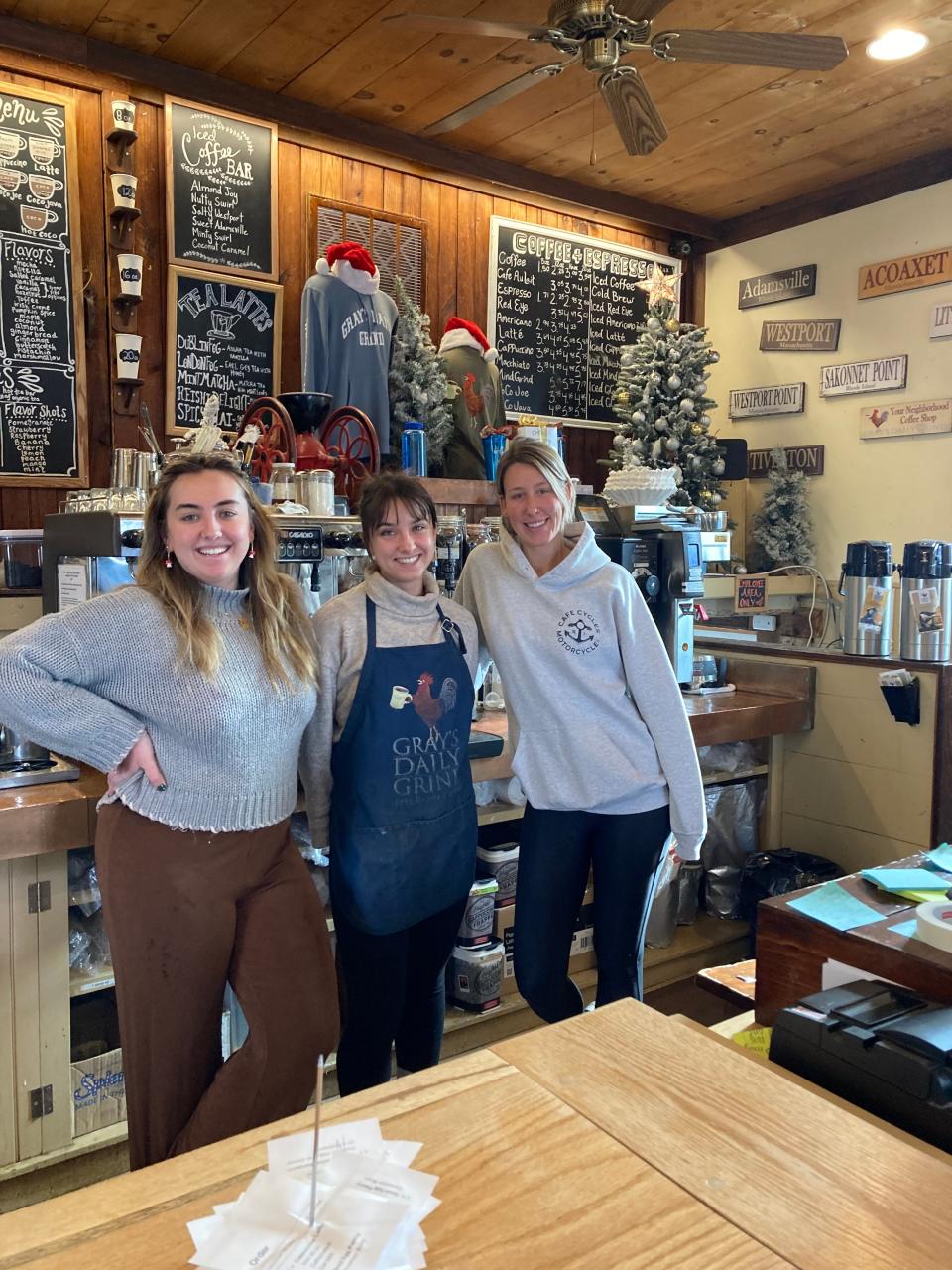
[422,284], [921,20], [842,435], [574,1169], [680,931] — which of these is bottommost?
[680,931]

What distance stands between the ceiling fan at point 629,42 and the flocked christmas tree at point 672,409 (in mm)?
1808

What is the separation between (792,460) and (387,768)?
3.90 metres

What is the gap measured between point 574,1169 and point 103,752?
107cm

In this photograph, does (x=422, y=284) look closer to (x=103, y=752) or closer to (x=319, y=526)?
(x=319, y=526)

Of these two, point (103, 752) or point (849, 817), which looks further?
point (849, 817)

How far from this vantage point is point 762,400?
5.26 meters

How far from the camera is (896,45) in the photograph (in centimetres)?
349

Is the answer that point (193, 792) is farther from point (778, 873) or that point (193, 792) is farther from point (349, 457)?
point (778, 873)

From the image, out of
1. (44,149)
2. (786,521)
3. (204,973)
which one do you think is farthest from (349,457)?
(786,521)

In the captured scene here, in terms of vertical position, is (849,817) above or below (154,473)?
below

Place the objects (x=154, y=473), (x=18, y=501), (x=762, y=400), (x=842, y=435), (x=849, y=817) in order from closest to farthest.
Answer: (x=154, y=473), (x=849, y=817), (x=18, y=501), (x=842, y=435), (x=762, y=400)

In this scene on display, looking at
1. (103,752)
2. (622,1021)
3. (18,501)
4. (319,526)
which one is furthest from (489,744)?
(18,501)

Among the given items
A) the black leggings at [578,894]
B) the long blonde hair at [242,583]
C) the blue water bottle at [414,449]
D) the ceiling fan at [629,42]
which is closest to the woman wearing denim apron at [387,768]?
the long blonde hair at [242,583]

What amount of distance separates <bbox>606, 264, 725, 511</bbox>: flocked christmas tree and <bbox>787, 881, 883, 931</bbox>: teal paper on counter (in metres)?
3.41
